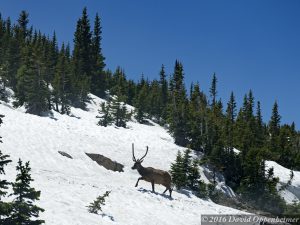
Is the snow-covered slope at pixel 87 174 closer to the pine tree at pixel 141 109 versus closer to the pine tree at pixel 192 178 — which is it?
the pine tree at pixel 192 178

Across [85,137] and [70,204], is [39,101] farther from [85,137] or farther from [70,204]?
[70,204]

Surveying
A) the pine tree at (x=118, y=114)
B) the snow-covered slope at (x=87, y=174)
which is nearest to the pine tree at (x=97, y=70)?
the pine tree at (x=118, y=114)

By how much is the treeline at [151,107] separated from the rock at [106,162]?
8.00 m

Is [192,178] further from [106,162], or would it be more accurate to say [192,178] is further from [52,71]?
[52,71]

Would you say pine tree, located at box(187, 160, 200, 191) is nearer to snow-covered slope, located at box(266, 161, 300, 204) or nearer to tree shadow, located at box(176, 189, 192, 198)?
tree shadow, located at box(176, 189, 192, 198)

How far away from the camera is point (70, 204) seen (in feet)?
57.6

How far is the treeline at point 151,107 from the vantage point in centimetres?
4606

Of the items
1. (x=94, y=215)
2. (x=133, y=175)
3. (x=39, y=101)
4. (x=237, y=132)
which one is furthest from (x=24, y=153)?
(x=237, y=132)

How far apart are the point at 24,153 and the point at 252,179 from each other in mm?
23974

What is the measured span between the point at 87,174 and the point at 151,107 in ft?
158

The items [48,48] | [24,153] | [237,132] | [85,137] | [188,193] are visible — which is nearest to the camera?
[24,153]

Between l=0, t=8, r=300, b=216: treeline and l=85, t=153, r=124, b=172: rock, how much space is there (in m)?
8.00

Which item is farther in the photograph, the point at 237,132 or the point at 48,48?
the point at 48,48

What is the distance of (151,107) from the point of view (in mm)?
76438
